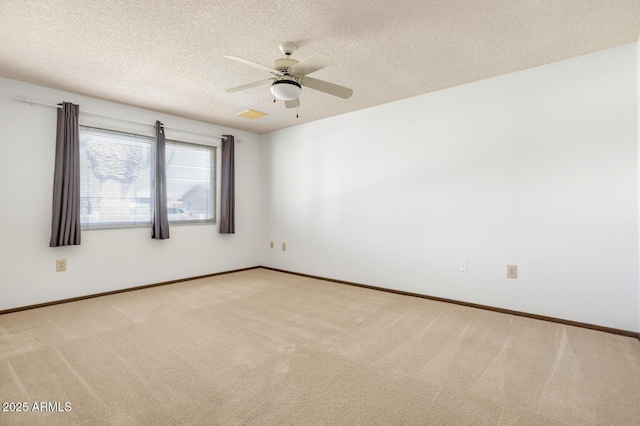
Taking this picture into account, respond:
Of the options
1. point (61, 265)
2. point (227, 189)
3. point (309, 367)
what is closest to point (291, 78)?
point (309, 367)

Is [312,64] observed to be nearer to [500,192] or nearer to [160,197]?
[500,192]

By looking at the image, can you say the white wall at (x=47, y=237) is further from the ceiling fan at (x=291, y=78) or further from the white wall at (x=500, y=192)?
the ceiling fan at (x=291, y=78)

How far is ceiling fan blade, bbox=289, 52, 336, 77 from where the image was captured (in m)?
2.12

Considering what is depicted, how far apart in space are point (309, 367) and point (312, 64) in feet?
6.81

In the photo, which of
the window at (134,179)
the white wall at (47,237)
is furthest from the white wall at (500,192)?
the white wall at (47,237)

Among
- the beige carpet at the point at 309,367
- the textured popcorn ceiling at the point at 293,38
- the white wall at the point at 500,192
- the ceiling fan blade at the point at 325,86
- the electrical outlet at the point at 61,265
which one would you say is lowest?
the beige carpet at the point at 309,367

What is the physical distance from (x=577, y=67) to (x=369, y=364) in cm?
309

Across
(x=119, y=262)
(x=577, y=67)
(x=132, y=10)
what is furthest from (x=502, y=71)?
(x=119, y=262)

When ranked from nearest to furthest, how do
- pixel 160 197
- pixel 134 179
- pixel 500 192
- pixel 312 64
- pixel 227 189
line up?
pixel 312 64
pixel 500 192
pixel 134 179
pixel 160 197
pixel 227 189

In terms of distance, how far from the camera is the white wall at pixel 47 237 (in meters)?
3.16

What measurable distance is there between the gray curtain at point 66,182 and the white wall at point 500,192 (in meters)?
2.98

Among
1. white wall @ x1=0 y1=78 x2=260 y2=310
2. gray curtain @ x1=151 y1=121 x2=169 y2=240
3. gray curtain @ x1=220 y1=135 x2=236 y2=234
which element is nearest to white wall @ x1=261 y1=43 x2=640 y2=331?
gray curtain @ x1=220 y1=135 x2=236 y2=234

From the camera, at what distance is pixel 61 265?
3475 millimetres

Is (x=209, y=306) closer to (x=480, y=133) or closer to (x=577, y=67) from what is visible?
(x=480, y=133)
